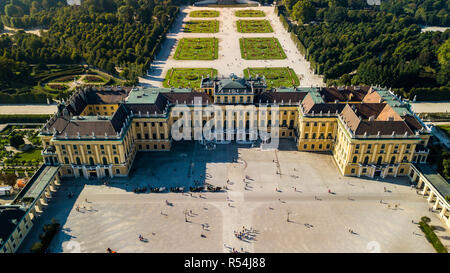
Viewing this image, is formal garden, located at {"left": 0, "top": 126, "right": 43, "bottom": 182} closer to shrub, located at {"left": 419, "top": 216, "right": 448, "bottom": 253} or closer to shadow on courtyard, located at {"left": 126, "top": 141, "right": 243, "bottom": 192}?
shadow on courtyard, located at {"left": 126, "top": 141, "right": 243, "bottom": 192}

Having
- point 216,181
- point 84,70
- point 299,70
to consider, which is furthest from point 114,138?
point 299,70

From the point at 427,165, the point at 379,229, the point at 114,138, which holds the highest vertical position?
the point at 114,138

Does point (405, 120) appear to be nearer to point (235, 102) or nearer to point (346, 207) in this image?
point (346, 207)

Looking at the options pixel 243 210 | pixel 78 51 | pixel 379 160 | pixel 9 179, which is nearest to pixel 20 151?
pixel 9 179

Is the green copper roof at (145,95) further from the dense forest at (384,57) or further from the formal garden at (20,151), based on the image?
the dense forest at (384,57)

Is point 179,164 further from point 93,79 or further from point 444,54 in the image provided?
point 444,54

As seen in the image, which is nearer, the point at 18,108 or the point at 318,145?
the point at 318,145
